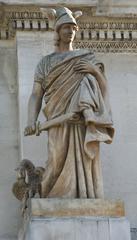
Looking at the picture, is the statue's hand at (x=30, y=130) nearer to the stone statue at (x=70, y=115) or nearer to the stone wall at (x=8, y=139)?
the stone statue at (x=70, y=115)

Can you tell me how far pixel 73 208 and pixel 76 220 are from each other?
0.15 meters

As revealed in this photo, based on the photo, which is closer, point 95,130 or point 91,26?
point 95,130

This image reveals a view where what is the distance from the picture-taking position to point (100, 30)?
17484mm

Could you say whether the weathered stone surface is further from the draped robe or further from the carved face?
the carved face

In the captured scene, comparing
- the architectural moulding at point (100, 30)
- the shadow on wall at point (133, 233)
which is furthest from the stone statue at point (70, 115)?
the architectural moulding at point (100, 30)

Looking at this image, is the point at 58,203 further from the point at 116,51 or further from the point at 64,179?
the point at 116,51

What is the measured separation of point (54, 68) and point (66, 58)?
0.62 ft

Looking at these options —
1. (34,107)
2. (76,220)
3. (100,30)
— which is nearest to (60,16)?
(34,107)

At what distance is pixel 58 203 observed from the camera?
568 inches

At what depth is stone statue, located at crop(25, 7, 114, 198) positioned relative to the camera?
48.2 ft

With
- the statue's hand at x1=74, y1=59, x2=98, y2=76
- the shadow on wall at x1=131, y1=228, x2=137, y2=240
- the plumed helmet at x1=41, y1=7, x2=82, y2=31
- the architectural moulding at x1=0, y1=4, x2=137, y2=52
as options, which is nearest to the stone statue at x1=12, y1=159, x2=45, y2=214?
the statue's hand at x1=74, y1=59, x2=98, y2=76

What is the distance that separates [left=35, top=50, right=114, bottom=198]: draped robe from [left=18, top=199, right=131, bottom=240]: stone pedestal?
0.19 m

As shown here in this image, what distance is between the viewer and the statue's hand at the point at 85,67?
49.9 ft

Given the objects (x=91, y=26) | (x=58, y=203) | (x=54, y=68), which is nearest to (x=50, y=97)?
(x=54, y=68)
